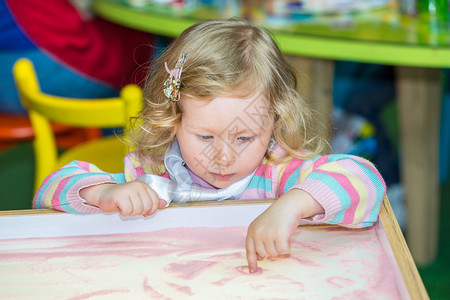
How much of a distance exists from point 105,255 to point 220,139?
0.69ft

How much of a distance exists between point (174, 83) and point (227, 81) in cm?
7

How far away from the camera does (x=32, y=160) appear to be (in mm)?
2432

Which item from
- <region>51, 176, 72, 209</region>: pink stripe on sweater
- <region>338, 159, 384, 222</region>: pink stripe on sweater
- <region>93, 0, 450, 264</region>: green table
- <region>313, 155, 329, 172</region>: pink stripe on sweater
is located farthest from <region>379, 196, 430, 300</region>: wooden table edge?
<region>93, 0, 450, 264</region>: green table

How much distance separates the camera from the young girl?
740 mm

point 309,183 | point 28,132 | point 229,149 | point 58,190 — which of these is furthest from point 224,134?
point 28,132

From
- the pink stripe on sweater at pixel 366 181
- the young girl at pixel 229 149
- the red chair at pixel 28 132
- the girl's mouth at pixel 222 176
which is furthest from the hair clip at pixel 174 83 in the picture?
the red chair at pixel 28 132

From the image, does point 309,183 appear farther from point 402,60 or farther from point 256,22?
point 256,22

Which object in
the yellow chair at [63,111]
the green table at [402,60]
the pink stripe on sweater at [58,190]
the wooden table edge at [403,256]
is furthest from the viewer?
the green table at [402,60]

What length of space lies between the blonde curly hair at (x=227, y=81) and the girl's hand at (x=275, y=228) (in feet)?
0.56

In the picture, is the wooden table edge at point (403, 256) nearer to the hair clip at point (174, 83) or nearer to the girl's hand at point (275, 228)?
the girl's hand at point (275, 228)

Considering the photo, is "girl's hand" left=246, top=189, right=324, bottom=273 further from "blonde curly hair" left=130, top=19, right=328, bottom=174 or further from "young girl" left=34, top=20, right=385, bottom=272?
"blonde curly hair" left=130, top=19, right=328, bottom=174

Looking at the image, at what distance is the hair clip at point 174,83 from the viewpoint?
0.83 meters

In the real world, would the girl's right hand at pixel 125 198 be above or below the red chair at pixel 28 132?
above

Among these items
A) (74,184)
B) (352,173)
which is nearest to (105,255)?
(74,184)
